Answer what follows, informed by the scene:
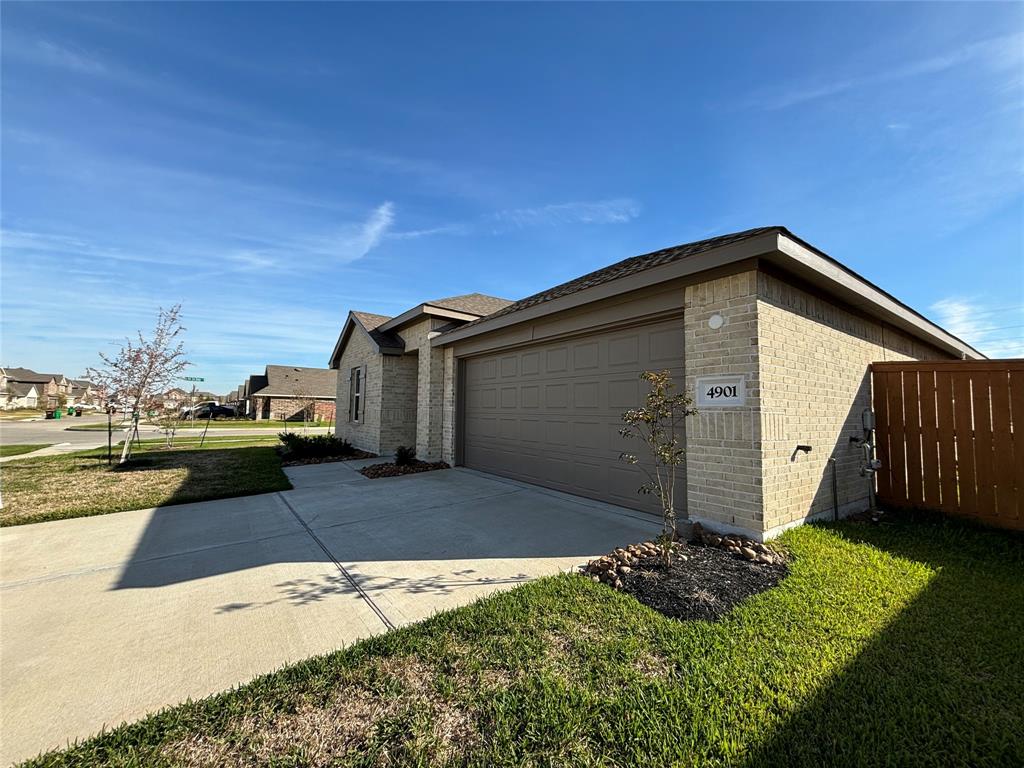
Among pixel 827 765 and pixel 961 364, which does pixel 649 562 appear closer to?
pixel 827 765

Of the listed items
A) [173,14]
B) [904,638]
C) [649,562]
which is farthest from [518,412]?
[173,14]

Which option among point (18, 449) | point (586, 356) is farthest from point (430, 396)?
point (18, 449)

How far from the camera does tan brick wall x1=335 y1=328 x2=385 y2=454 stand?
12029 mm

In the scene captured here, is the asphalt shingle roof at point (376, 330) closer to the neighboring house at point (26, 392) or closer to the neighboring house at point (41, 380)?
the neighboring house at point (26, 392)

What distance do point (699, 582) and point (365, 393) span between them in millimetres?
11945

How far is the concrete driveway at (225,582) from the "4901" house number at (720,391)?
5.61 feet

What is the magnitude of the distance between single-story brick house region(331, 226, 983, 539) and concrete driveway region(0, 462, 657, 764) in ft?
3.58

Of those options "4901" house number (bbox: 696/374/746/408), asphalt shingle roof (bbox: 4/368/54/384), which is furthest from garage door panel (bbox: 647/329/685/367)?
asphalt shingle roof (bbox: 4/368/54/384)

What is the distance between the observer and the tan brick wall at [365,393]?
474 inches

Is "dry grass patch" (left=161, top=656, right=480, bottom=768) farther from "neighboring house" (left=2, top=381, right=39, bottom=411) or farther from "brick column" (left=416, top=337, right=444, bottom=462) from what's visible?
"neighboring house" (left=2, top=381, right=39, bottom=411)

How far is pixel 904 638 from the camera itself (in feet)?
8.44

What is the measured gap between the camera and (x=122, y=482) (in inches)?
314

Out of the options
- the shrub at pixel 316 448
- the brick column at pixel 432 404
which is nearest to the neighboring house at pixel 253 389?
the shrub at pixel 316 448

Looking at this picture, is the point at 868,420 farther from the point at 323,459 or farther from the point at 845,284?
the point at 323,459
